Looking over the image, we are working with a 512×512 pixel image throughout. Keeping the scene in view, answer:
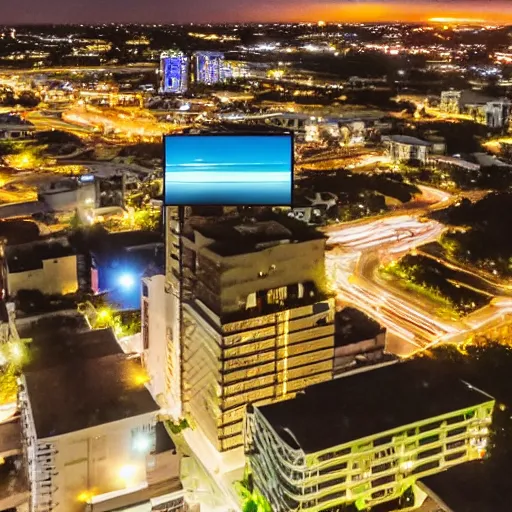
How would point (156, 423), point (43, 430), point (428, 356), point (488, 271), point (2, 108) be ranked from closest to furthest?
point (43, 430) < point (156, 423) < point (428, 356) < point (488, 271) < point (2, 108)

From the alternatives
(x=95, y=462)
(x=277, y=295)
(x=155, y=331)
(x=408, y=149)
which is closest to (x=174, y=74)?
(x=408, y=149)

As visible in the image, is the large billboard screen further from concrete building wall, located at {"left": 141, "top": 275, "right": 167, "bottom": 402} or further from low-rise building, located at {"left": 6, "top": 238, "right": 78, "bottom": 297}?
low-rise building, located at {"left": 6, "top": 238, "right": 78, "bottom": 297}

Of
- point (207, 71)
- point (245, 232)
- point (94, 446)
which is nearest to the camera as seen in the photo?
point (94, 446)

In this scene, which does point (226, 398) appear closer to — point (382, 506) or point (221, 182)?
point (382, 506)

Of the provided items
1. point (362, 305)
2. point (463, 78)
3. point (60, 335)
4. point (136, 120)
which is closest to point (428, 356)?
point (362, 305)

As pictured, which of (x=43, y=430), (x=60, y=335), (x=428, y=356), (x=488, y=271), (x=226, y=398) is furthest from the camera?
(x=488, y=271)

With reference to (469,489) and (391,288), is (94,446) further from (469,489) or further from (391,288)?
(391,288)

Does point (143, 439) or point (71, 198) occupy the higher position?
point (71, 198)
